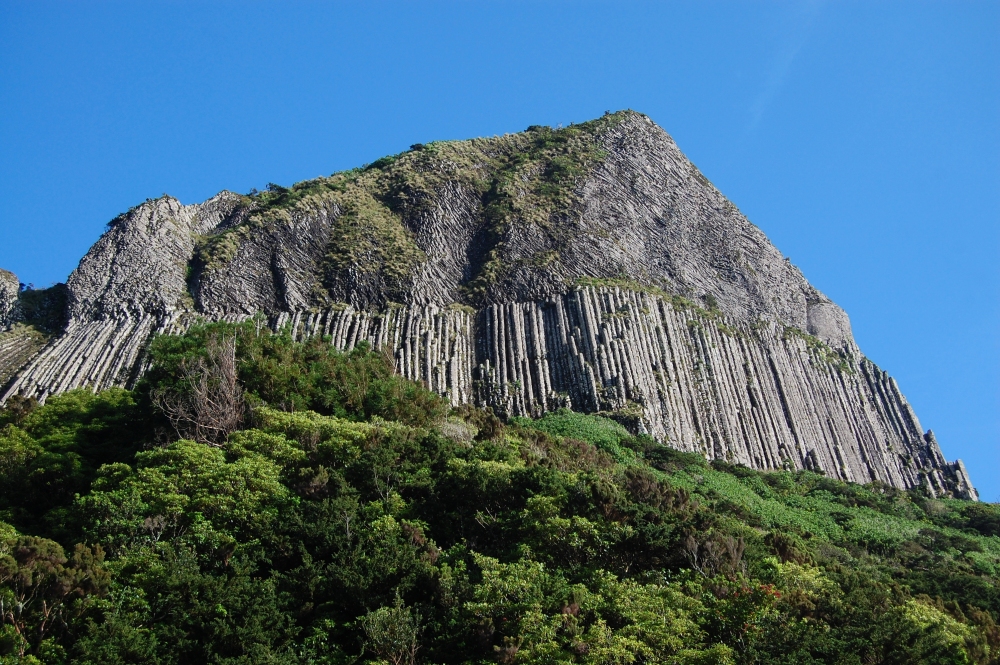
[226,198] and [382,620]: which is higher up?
[226,198]

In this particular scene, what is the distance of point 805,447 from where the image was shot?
61.7 m

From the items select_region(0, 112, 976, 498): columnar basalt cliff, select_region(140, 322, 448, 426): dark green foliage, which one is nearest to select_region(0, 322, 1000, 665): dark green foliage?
select_region(140, 322, 448, 426): dark green foliage

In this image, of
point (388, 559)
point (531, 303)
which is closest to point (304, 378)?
point (388, 559)

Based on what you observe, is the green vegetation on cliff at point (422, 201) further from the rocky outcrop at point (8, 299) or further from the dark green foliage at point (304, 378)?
the dark green foliage at point (304, 378)

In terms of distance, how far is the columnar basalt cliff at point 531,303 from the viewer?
59.1 metres

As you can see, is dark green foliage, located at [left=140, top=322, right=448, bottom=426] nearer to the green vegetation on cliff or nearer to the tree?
the tree

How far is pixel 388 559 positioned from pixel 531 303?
35.4 m

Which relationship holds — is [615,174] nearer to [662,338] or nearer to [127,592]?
[662,338]

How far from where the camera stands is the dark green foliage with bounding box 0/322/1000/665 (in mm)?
25812

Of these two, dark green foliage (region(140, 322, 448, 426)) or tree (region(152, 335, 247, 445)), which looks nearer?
tree (region(152, 335, 247, 445))

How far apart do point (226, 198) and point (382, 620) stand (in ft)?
189

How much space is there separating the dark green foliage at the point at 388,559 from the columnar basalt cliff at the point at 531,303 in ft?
47.9

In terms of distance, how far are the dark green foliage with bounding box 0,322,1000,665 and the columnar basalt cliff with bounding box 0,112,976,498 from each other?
1461cm

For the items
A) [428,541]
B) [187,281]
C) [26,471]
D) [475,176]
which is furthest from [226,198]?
[428,541]
